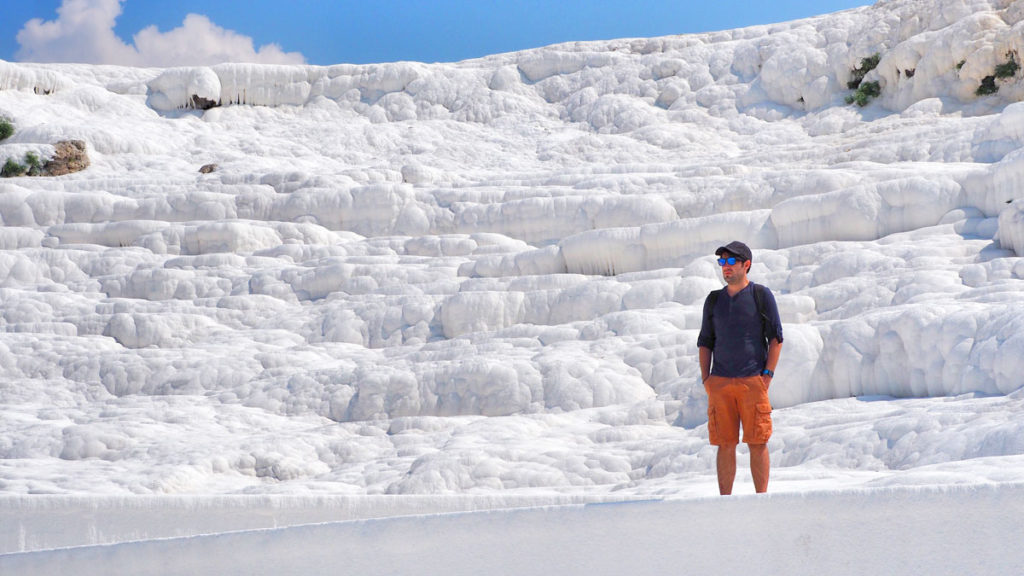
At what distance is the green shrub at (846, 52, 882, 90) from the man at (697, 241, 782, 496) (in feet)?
79.6

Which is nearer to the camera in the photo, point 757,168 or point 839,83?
point 757,168

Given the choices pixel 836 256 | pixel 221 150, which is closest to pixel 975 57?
pixel 836 256

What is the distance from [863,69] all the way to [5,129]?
2229 centimetres

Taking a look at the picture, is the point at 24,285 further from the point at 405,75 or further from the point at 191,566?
the point at 405,75

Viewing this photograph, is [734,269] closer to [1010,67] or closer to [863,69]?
[1010,67]

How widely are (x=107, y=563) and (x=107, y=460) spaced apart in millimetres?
5080

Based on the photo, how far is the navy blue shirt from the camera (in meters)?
4.55

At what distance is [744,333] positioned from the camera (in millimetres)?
4570

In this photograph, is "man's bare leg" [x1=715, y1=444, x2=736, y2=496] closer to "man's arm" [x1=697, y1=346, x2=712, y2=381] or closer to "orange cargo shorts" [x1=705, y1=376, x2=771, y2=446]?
"orange cargo shorts" [x1=705, y1=376, x2=771, y2=446]

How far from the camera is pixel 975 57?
23797mm

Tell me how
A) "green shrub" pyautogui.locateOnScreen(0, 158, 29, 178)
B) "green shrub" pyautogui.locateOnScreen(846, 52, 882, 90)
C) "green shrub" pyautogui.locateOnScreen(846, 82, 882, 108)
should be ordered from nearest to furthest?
1. "green shrub" pyautogui.locateOnScreen(0, 158, 29, 178)
2. "green shrub" pyautogui.locateOnScreen(846, 82, 882, 108)
3. "green shrub" pyautogui.locateOnScreen(846, 52, 882, 90)

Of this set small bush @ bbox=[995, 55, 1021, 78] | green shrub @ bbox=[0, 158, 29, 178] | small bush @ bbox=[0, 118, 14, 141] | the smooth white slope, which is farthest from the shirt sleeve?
small bush @ bbox=[0, 118, 14, 141]

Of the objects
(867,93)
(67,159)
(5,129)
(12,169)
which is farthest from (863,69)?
(5,129)

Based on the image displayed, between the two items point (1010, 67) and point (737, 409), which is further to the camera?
point (1010, 67)
